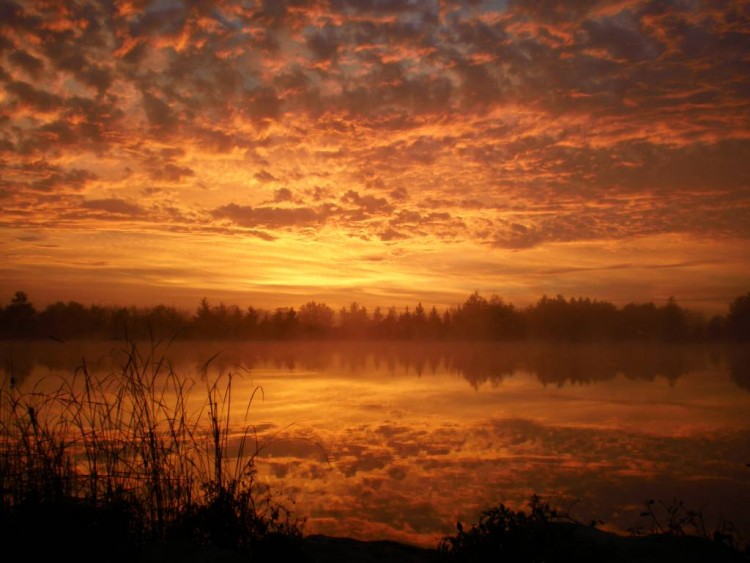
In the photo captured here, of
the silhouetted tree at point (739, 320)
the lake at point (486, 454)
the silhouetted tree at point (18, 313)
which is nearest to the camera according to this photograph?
the lake at point (486, 454)

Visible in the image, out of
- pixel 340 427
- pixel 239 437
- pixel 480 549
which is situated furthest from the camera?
pixel 340 427

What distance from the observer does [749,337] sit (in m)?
55.2

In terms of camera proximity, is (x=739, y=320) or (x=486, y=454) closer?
(x=486, y=454)

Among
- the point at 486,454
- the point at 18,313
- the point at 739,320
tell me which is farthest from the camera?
the point at 739,320

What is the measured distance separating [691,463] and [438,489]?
317 cm

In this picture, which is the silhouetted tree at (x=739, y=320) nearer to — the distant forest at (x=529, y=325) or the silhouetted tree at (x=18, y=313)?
the distant forest at (x=529, y=325)

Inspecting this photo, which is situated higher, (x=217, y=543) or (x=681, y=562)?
(x=681, y=562)

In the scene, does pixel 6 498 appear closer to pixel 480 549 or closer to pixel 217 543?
pixel 217 543

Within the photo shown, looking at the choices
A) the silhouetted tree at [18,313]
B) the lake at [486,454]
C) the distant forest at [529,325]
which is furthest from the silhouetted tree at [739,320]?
the silhouetted tree at [18,313]

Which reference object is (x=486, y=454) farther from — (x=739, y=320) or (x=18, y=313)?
(x=739, y=320)

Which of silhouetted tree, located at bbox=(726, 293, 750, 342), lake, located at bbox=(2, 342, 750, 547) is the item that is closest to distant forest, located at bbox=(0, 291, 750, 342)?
A: silhouetted tree, located at bbox=(726, 293, 750, 342)

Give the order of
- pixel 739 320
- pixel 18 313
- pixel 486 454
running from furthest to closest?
pixel 739 320 < pixel 18 313 < pixel 486 454

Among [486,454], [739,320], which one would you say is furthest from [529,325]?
[486,454]

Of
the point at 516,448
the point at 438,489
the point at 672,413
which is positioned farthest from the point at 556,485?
the point at 672,413
